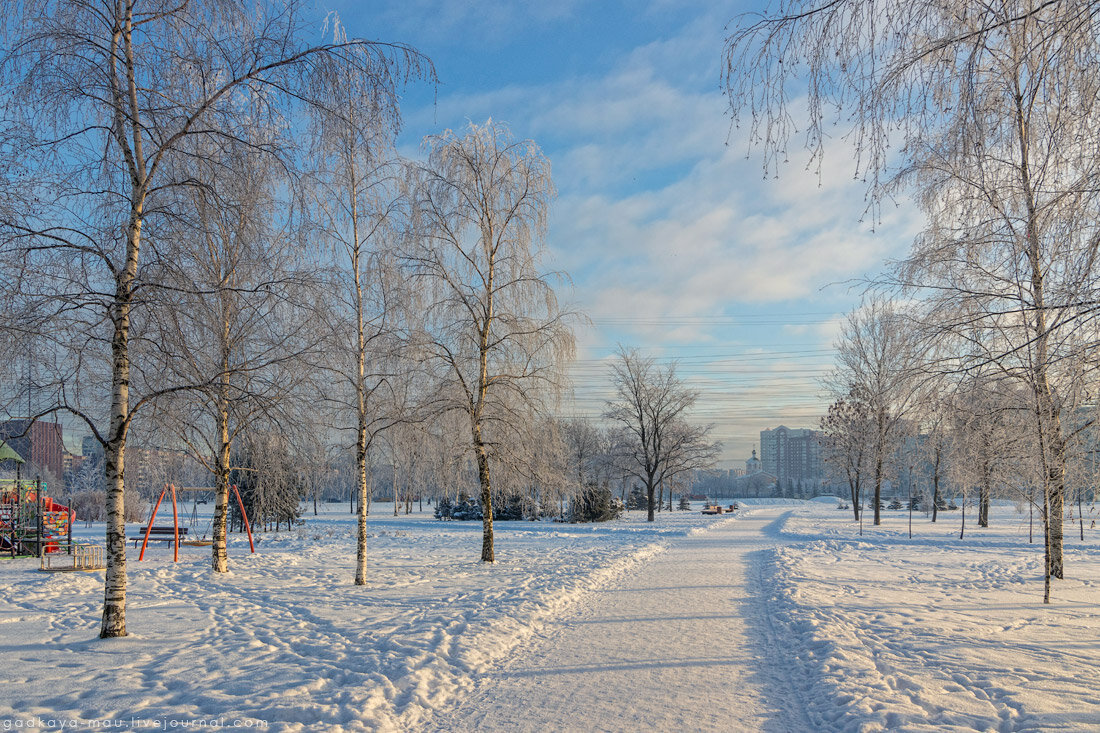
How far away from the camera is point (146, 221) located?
23.8 feet

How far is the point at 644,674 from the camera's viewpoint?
18.8 feet

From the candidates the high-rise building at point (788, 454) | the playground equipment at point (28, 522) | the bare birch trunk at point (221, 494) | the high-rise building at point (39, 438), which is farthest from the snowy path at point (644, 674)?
the high-rise building at point (788, 454)

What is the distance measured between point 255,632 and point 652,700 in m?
5.49

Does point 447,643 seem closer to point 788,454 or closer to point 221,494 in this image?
point 221,494

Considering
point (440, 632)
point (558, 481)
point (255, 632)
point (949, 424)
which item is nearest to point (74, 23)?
point (255, 632)

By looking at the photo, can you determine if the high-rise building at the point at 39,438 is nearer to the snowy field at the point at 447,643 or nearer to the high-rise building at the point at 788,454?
the snowy field at the point at 447,643

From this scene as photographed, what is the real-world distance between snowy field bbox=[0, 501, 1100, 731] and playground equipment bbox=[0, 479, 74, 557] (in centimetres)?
225

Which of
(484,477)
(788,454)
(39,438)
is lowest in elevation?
(788,454)

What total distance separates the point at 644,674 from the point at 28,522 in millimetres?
20814

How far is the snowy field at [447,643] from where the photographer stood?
4.84 metres

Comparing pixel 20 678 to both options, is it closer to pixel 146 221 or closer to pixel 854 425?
pixel 146 221

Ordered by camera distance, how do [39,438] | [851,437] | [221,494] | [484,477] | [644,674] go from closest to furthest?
[644,674]
[39,438]
[221,494]
[484,477]
[851,437]

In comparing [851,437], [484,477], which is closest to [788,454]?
[851,437]

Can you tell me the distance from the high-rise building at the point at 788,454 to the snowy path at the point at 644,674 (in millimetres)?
151255
